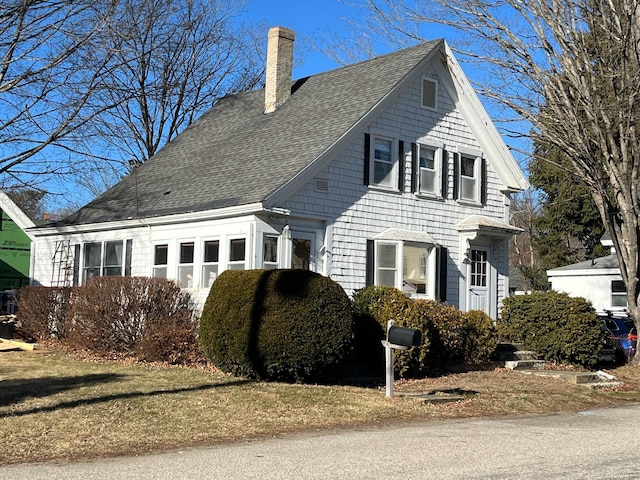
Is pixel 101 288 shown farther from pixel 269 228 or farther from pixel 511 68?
pixel 511 68

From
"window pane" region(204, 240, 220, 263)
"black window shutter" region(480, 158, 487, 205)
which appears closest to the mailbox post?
"window pane" region(204, 240, 220, 263)

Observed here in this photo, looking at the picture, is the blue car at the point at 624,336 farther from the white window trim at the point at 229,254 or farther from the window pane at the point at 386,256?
the white window trim at the point at 229,254

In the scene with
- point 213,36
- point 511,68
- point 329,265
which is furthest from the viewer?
point 213,36

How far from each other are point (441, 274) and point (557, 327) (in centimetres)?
325

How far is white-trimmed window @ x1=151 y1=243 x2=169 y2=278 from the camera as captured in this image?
19.2 meters

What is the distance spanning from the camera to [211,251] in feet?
59.0

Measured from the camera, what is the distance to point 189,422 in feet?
33.1

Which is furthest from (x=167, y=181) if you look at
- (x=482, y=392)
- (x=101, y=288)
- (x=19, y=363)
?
(x=482, y=392)

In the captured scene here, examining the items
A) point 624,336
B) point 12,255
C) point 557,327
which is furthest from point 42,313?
point 624,336

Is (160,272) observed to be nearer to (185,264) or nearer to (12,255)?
(185,264)

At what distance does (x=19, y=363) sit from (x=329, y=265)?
683cm

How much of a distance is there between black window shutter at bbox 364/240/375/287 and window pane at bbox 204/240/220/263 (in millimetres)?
3562

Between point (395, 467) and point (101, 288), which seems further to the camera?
point (101, 288)

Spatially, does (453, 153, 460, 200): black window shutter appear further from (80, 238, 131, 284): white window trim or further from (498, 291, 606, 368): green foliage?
(80, 238, 131, 284): white window trim
